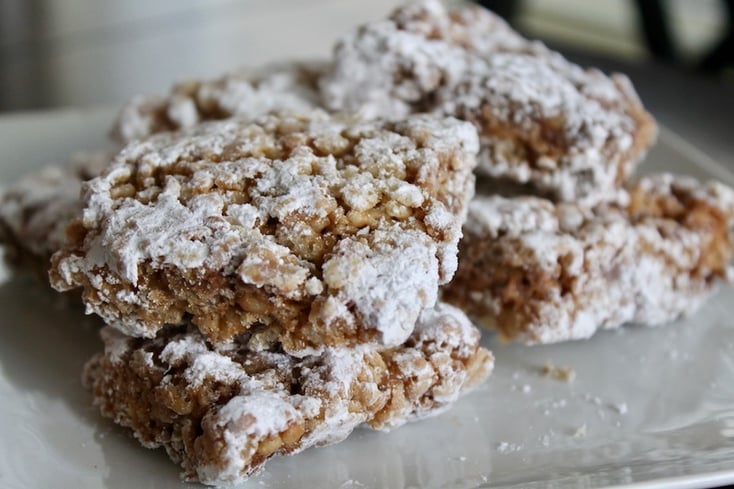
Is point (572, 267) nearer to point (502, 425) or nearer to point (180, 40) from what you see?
point (502, 425)

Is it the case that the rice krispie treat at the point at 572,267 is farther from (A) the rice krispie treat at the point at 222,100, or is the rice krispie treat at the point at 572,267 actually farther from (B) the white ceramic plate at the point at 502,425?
(A) the rice krispie treat at the point at 222,100

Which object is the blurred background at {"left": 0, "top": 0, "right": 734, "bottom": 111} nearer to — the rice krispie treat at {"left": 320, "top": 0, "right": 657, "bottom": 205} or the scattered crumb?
the rice krispie treat at {"left": 320, "top": 0, "right": 657, "bottom": 205}

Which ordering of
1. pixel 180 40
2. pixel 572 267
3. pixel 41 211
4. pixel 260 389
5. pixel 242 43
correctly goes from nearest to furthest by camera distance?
pixel 260 389 → pixel 572 267 → pixel 41 211 → pixel 180 40 → pixel 242 43

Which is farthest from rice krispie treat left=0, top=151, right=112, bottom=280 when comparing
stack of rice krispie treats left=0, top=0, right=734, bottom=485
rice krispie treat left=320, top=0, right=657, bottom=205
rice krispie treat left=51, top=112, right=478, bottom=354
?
rice krispie treat left=320, top=0, right=657, bottom=205

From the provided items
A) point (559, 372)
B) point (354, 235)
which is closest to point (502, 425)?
point (559, 372)

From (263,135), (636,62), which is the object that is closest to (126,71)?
(636,62)

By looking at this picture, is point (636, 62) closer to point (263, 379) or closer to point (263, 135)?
point (263, 135)
